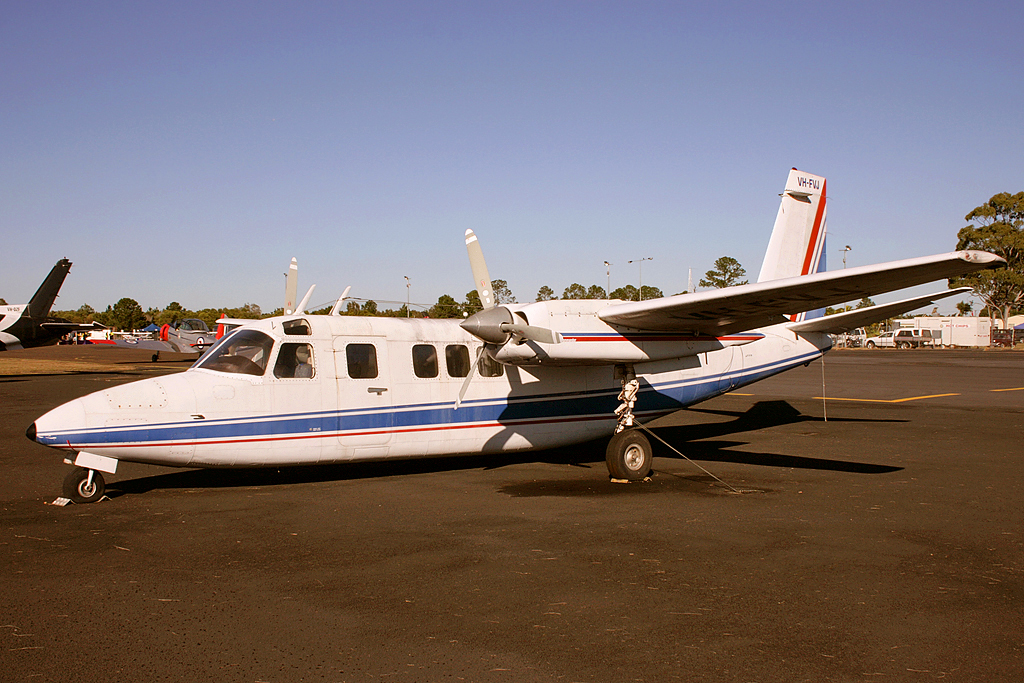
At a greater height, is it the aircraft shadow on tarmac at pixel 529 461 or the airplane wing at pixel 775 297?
the airplane wing at pixel 775 297

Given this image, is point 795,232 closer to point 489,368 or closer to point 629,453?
point 629,453

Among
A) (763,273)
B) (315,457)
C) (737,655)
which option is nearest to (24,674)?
(737,655)

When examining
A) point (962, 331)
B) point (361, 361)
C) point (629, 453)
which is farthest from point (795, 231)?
point (962, 331)

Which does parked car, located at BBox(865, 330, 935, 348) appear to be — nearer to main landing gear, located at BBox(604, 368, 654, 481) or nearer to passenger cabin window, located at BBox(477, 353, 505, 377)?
main landing gear, located at BBox(604, 368, 654, 481)

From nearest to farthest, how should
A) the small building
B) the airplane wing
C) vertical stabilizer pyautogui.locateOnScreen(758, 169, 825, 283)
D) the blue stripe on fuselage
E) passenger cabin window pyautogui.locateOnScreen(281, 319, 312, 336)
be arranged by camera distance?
the airplane wing
the blue stripe on fuselage
passenger cabin window pyautogui.locateOnScreen(281, 319, 312, 336)
vertical stabilizer pyautogui.locateOnScreen(758, 169, 825, 283)
the small building

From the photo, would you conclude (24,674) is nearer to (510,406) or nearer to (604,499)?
(604,499)

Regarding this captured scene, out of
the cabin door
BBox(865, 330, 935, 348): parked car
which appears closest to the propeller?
the cabin door

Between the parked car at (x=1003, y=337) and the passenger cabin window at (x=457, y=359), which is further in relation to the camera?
the parked car at (x=1003, y=337)

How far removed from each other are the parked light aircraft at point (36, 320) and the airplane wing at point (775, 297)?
33.1 meters

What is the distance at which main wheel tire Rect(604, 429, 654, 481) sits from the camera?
35.0 feet

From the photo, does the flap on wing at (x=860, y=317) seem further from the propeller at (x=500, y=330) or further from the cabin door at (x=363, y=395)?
the cabin door at (x=363, y=395)

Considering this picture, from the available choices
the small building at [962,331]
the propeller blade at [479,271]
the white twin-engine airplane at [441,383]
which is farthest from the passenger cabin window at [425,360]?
the small building at [962,331]

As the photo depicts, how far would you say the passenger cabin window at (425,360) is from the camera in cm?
1059

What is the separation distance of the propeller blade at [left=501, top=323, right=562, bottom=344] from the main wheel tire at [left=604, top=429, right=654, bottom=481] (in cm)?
199
